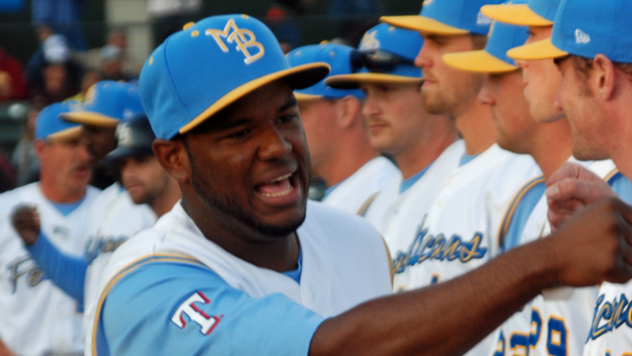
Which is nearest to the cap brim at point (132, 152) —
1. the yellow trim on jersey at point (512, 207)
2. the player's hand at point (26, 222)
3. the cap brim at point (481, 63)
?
the player's hand at point (26, 222)

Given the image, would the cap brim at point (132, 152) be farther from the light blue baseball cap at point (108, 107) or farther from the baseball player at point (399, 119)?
the baseball player at point (399, 119)

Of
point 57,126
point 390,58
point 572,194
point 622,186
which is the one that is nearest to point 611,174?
point 622,186

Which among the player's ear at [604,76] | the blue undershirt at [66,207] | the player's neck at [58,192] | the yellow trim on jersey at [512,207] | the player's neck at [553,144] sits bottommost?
the blue undershirt at [66,207]

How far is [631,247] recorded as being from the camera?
1.50 meters

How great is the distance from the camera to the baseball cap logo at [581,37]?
2148 mm

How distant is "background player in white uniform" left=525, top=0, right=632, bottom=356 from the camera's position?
2039 millimetres

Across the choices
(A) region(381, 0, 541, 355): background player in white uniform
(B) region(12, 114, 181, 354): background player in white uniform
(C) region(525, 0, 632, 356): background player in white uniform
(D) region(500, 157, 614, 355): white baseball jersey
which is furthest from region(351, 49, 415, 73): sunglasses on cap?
(C) region(525, 0, 632, 356): background player in white uniform

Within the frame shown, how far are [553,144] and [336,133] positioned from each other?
2.04 metres

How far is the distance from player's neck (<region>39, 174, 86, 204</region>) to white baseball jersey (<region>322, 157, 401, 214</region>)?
1863 millimetres

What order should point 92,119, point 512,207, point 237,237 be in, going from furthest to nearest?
point 92,119 → point 512,207 → point 237,237

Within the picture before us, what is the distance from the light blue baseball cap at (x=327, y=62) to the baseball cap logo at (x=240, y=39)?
269 centimetres

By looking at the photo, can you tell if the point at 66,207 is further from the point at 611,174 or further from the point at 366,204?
the point at 611,174

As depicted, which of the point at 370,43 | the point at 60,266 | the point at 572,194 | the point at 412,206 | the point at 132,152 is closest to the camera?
the point at 572,194

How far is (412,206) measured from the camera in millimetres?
4086
